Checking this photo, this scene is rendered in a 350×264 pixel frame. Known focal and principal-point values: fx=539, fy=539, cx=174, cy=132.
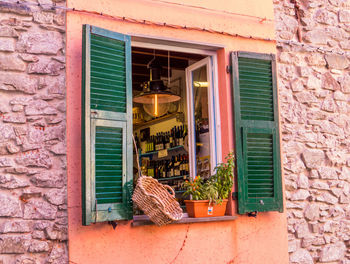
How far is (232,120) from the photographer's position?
574 cm

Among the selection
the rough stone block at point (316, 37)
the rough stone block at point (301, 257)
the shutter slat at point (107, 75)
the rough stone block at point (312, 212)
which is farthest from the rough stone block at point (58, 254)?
the rough stone block at point (316, 37)

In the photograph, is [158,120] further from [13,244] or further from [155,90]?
[13,244]

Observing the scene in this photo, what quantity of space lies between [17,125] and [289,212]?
313 cm

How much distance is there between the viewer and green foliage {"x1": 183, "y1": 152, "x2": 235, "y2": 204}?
17.7 ft

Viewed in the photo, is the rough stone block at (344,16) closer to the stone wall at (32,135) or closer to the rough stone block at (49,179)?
the stone wall at (32,135)

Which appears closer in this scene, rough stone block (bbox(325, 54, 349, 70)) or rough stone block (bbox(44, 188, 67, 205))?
rough stone block (bbox(44, 188, 67, 205))

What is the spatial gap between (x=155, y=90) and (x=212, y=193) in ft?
7.20

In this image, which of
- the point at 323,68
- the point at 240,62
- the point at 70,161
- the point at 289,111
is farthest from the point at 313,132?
the point at 70,161

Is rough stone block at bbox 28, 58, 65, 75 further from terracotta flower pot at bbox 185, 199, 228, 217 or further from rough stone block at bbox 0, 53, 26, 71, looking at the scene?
terracotta flower pot at bbox 185, 199, 228, 217

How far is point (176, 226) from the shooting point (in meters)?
5.29

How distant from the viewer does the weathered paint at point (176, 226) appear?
4.86 m

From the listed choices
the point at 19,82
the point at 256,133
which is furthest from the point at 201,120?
the point at 19,82

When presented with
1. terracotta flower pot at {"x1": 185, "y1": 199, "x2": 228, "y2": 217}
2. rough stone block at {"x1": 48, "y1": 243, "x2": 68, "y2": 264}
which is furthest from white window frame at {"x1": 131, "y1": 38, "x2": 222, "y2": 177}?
rough stone block at {"x1": 48, "y1": 243, "x2": 68, "y2": 264}

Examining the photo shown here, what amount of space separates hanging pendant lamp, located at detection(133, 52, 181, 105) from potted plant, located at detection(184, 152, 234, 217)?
1.89 metres
